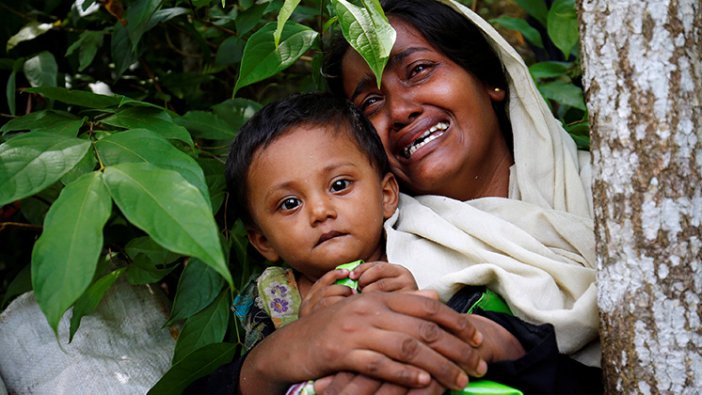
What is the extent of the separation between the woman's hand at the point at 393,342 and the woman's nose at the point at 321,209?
0.30 m

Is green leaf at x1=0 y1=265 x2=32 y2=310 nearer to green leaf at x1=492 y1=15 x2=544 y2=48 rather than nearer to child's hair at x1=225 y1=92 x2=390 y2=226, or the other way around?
child's hair at x1=225 y1=92 x2=390 y2=226

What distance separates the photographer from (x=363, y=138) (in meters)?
1.74

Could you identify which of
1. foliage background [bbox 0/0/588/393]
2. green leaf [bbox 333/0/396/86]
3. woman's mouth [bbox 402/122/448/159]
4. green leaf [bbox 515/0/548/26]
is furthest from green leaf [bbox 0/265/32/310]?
green leaf [bbox 515/0/548/26]

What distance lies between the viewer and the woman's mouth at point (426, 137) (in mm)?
1820

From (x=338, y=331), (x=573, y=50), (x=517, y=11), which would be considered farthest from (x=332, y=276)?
(x=517, y=11)

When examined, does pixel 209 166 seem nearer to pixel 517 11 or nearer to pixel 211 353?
pixel 211 353

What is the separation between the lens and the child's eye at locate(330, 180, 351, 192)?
165 centimetres

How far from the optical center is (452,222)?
1.69m

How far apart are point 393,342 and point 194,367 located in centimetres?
67

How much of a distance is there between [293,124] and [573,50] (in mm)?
1352

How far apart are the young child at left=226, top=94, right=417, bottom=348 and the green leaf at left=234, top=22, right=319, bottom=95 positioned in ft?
0.31

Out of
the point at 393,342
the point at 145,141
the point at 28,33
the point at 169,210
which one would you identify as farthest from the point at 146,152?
the point at 28,33

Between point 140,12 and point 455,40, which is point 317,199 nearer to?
point 455,40

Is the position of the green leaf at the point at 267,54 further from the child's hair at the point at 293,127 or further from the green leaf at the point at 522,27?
the green leaf at the point at 522,27
